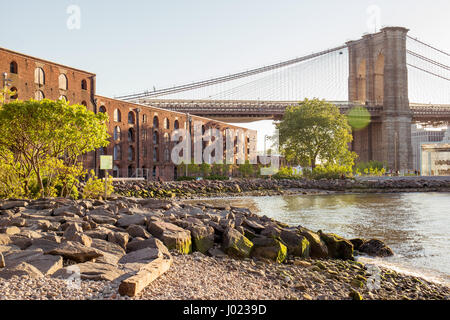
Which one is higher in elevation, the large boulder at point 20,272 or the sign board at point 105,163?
the sign board at point 105,163

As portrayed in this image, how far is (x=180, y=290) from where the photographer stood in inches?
201

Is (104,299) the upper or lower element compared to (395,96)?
lower

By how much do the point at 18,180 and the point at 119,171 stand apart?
96.6ft

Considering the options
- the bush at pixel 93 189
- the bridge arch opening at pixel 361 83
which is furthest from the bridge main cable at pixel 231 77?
the bush at pixel 93 189

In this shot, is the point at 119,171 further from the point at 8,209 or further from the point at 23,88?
the point at 8,209

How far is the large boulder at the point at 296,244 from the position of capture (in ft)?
29.4

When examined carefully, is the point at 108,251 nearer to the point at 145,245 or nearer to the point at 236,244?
the point at 145,245

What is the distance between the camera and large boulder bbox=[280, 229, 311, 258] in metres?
8.95

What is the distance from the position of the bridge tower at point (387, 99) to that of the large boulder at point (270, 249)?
56.3 metres

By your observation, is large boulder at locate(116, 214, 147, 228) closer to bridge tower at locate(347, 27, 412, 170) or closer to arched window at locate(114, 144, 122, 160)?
arched window at locate(114, 144, 122, 160)

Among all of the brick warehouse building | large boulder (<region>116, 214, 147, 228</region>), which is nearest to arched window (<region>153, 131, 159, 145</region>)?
the brick warehouse building

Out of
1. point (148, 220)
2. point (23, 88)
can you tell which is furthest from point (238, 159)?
point (148, 220)

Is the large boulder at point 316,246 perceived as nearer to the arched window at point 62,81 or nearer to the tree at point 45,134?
the tree at point 45,134

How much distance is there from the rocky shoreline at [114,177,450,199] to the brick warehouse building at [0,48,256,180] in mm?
9228
